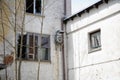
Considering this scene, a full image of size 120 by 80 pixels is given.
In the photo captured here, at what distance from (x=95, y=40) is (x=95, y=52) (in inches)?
33.8

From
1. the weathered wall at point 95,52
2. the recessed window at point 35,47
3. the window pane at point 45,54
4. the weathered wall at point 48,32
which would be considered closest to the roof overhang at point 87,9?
the weathered wall at point 95,52

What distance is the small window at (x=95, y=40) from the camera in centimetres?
1529

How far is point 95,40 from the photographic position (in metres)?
15.6

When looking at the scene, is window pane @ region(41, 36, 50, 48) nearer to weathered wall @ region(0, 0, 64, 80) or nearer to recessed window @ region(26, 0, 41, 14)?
weathered wall @ region(0, 0, 64, 80)

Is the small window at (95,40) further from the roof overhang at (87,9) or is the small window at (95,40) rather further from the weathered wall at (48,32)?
the weathered wall at (48,32)

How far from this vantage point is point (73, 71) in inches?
659

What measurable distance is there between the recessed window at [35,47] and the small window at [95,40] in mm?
2898

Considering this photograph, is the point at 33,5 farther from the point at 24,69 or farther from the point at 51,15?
the point at 24,69

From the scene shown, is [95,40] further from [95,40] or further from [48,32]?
[48,32]

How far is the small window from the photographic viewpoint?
15289 mm

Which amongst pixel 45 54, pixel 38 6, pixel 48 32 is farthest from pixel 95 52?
pixel 38 6

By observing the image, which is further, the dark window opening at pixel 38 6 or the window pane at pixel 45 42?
the dark window opening at pixel 38 6

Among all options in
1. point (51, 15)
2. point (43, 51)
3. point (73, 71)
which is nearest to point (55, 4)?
point (51, 15)

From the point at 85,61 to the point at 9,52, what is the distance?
4.39 metres
